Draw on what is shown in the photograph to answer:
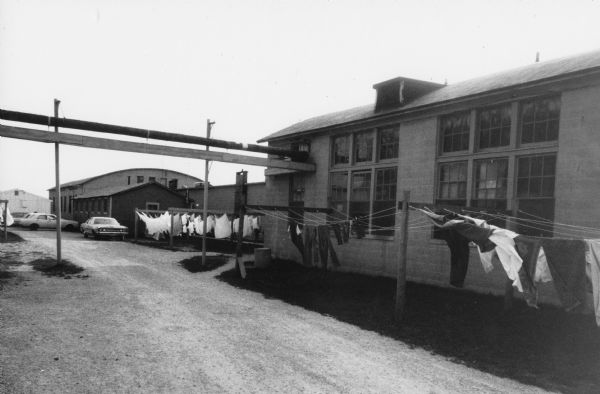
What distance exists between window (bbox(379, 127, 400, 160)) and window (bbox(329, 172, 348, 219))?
1923mm

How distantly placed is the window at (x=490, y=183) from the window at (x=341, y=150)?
18.0 ft

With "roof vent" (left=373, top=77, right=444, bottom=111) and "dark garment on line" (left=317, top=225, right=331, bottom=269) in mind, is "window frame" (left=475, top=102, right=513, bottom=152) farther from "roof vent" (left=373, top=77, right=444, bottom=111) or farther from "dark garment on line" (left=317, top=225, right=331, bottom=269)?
"dark garment on line" (left=317, top=225, right=331, bottom=269)

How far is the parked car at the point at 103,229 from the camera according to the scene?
101ft

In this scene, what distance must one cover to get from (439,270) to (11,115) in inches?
528

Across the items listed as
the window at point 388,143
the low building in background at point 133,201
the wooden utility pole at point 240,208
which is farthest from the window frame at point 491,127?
the low building in background at point 133,201

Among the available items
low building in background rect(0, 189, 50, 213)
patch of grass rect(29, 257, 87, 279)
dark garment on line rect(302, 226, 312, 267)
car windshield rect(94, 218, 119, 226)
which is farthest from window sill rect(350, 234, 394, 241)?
low building in background rect(0, 189, 50, 213)

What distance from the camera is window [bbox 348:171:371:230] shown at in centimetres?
1523

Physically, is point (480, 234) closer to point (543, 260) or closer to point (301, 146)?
point (543, 260)

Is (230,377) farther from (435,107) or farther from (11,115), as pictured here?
(11,115)

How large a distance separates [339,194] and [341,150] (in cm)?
→ 170

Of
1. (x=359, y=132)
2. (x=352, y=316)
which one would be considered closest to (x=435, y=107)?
(x=359, y=132)

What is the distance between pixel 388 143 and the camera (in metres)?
14.8

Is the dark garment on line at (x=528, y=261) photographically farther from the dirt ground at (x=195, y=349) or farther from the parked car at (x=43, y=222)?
the parked car at (x=43, y=222)

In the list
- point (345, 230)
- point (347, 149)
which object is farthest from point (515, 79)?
point (347, 149)
